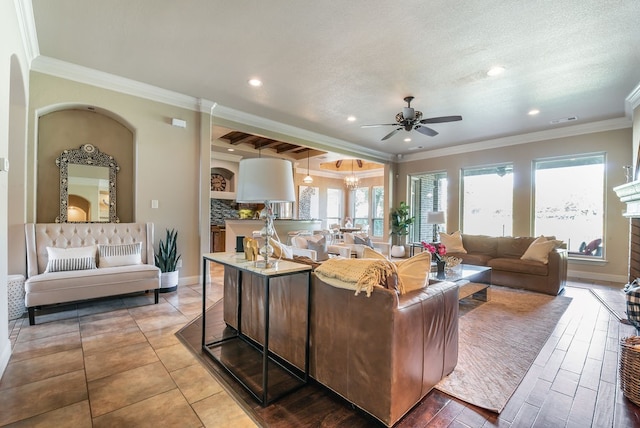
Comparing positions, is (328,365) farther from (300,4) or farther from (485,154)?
(485,154)

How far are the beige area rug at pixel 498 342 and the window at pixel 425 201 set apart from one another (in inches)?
152

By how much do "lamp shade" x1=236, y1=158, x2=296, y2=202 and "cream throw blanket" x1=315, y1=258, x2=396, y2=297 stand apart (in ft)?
1.80

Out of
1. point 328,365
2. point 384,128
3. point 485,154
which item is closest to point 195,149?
point 384,128

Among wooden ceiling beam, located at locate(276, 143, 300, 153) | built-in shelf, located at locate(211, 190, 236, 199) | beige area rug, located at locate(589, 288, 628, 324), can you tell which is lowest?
beige area rug, located at locate(589, 288, 628, 324)

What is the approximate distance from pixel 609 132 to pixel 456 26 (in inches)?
185

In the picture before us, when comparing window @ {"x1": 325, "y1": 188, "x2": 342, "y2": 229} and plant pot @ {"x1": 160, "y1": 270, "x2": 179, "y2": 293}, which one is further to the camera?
window @ {"x1": 325, "y1": 188, "x2": 342, "y2": 229}

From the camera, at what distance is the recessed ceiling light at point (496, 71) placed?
3.37 metres

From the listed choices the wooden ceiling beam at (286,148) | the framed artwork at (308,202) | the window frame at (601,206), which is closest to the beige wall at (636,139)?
the window frame at (601,206)

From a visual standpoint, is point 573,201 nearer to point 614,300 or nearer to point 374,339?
point 614,300

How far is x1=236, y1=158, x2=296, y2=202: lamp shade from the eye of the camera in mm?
1947

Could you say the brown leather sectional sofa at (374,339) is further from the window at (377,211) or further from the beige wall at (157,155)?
the window at (377,211)

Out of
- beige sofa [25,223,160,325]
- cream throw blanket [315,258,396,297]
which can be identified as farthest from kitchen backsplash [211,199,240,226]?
cream throw blanket [315,258,396,297]

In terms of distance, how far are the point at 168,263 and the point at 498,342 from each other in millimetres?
4008

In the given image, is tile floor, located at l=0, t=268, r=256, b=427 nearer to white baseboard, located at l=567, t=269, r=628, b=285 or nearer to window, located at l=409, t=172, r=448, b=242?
white baseboard, located at l=567, t=269, r=628, b=285
